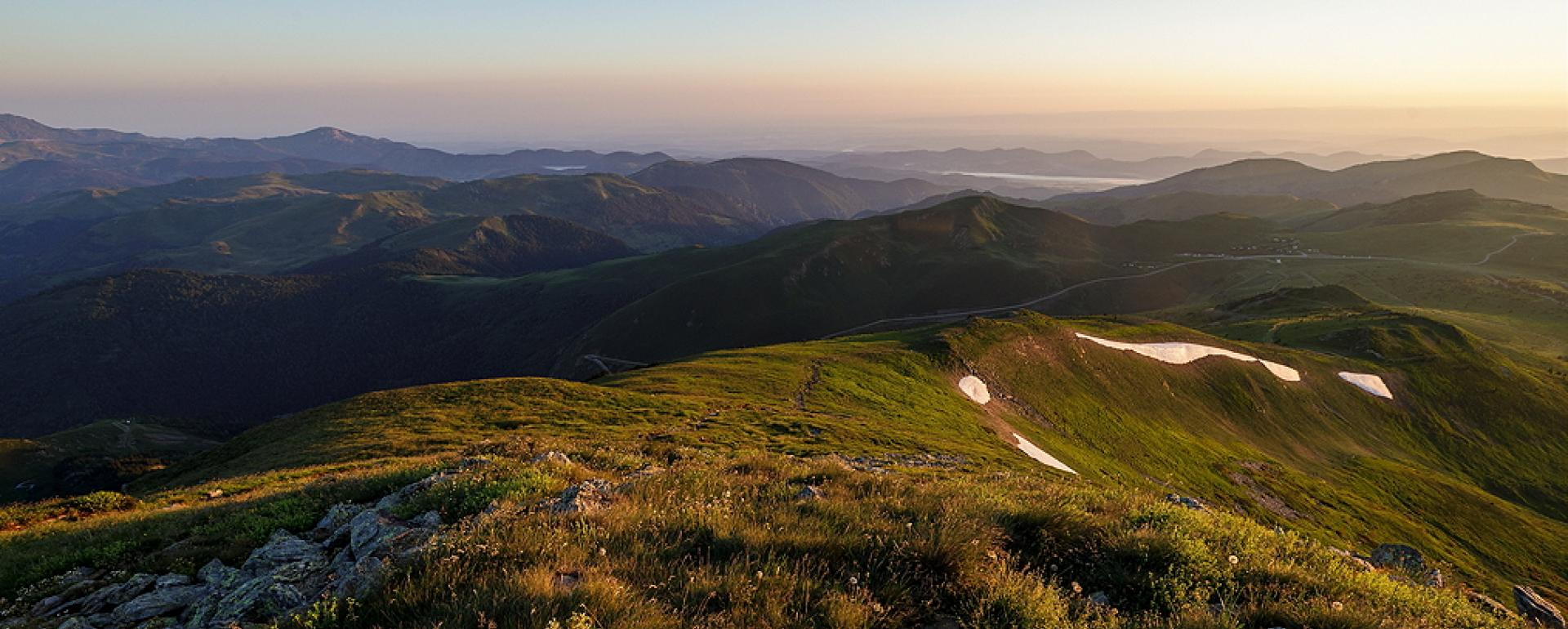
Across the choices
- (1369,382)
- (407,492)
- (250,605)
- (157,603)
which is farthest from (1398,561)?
(1369,382)

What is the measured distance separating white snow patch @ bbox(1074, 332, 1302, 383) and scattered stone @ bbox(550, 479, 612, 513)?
205ft

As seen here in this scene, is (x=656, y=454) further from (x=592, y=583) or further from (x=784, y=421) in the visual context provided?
(x=784, y=421)

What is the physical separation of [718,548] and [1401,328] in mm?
113290

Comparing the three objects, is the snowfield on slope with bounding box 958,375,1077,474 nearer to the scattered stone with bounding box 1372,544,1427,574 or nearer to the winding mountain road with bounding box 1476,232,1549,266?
the scattered stone with bounding box 1372,544,1427,574

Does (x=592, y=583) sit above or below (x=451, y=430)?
above

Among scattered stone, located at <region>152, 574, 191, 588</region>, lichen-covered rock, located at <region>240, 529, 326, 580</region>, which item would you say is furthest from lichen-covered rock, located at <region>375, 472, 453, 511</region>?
scattered stone, located at <region>152, 574, 191, 588</region>

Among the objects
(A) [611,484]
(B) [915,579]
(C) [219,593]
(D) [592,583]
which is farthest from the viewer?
(A) [611,484]

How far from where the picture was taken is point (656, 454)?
63.6ft

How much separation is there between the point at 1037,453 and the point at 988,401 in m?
11.0

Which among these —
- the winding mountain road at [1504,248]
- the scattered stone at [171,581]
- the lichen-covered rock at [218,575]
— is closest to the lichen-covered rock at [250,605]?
the lichen-covered rock at [218,575]

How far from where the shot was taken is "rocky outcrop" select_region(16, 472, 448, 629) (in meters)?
6.61

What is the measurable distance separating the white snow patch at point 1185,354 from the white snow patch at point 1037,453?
86.7 feet

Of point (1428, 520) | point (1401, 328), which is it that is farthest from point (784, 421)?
point (1401, 328)

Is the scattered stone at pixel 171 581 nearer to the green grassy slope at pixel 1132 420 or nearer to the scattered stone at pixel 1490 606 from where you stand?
the green grassy slope at pixel 1132 420
